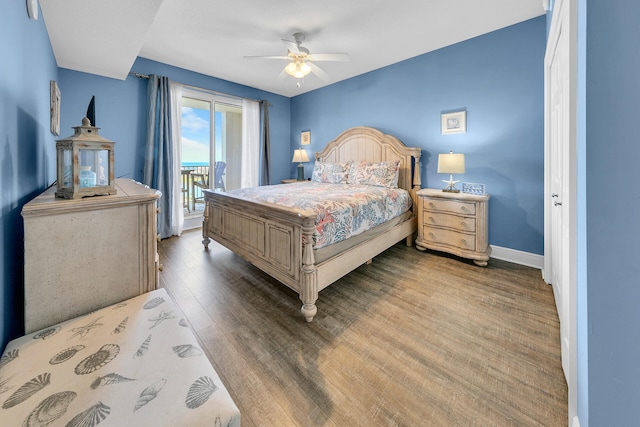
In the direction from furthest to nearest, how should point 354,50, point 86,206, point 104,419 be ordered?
point 354,50, point 86,206, point 104,419

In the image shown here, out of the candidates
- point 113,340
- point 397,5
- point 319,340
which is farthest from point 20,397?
point 397,5

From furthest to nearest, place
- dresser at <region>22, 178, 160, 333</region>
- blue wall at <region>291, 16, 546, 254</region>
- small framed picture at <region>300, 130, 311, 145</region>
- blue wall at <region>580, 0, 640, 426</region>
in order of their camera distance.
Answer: small framed picture at <region>300, 130, 311, 145</region>
blue wall at <region>291, 16, 546, 254</region>
dresser at <region>22, 178, 160, 333</region>
blue wall at <region>580, 0, 640, 426</region>

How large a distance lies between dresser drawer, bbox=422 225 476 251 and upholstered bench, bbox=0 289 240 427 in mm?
3006

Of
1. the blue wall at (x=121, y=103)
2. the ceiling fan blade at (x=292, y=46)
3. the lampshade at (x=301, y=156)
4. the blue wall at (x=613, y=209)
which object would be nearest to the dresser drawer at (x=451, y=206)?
the blue wall at (x=613, y=209)

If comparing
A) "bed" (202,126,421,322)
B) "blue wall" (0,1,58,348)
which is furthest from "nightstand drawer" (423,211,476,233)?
"blue wall" (0,1,58,348)

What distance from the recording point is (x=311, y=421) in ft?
3.89

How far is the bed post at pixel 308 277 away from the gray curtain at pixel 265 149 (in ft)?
11.7

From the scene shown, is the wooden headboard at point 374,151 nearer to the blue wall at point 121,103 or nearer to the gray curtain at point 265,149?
the gray curtain at point 265,149

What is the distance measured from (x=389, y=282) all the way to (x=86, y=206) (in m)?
2.36

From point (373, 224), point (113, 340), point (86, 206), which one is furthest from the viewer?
point (373, 224)

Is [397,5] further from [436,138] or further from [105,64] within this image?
[105,64]

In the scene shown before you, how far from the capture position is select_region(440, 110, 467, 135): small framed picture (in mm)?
3305

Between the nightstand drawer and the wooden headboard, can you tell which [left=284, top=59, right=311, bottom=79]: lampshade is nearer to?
the wooden headboard

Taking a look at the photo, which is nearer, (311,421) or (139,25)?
(311,421)
